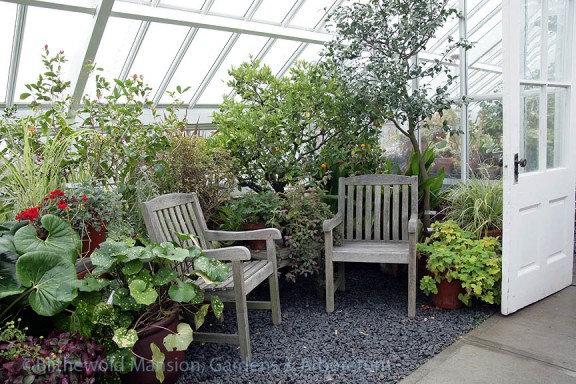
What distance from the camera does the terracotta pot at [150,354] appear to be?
7.45 feet

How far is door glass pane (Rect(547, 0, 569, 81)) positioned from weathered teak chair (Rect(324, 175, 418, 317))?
1225 millimetres

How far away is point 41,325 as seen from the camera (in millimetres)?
2289

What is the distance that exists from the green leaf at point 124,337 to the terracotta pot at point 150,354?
0.14 m

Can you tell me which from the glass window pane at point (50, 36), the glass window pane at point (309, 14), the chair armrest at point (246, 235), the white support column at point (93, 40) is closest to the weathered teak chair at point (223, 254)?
the chair armrest at point (246, 235)

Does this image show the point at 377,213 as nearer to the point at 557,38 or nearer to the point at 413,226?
the point at 413,226

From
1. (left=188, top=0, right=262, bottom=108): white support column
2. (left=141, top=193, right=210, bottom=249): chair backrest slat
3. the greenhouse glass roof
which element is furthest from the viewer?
(left=188, top=0, right=262, bottom=108): white support column

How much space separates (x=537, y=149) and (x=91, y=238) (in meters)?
2.89

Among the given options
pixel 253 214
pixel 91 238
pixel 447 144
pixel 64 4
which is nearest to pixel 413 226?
pixel 253 214

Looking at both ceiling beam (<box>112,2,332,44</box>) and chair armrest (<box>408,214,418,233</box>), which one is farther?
ceiling beam (<box>112,2,332,44</box>)

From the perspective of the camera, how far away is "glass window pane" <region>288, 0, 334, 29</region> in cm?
771

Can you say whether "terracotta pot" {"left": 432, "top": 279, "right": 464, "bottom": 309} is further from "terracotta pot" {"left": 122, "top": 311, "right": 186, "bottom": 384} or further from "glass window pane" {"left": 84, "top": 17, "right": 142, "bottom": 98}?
"glass window pane" {"left": 84, "top": 17, "right": 142, "bottom": 98}

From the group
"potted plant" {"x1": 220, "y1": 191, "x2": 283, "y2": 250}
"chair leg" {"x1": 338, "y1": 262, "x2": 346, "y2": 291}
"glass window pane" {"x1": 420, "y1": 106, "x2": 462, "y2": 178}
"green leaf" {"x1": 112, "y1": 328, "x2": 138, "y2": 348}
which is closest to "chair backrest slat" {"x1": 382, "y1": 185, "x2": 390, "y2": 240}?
"chair leg" {"x1": 338, "y1": 262, "x2": 346, "y2": 291}

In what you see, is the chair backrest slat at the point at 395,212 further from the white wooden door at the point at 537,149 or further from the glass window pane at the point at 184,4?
the glass window pane at the point at 184,4

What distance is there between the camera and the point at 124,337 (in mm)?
2100
